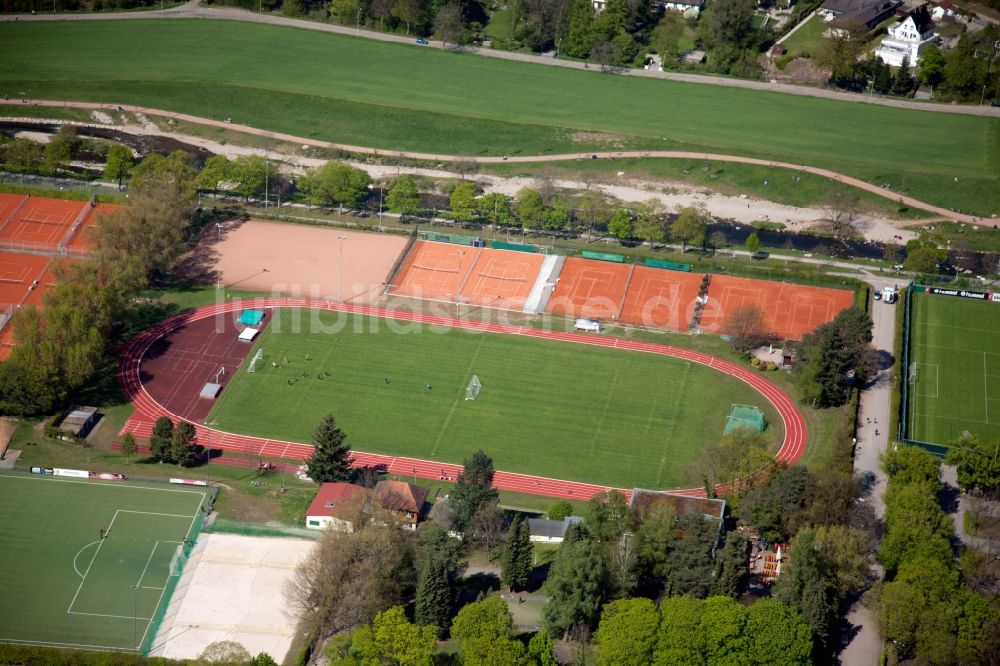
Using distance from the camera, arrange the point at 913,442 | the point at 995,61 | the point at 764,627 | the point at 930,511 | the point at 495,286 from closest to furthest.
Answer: the point at 764,627 → the point at 930,511 → the point at 913,442 → the point at 495,286 → the point at 995,61

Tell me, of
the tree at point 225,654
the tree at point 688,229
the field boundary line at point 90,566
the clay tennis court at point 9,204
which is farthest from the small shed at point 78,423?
the tree at point 688,229

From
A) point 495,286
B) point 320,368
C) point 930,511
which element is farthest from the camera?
point 495,286

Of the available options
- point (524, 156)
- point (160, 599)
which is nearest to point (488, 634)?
point (160, 599)

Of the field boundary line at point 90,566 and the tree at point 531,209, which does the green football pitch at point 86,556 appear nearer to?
the field boundary line at point 90,566

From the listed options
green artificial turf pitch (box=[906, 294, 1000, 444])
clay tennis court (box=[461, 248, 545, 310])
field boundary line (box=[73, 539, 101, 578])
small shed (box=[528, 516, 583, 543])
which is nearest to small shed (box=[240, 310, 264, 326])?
clay tennis court (box=[461, 248, 545, 310])

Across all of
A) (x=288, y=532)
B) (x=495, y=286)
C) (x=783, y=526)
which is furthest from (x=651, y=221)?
(x=288, y=532)

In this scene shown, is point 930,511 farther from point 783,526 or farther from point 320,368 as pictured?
point 320,368
